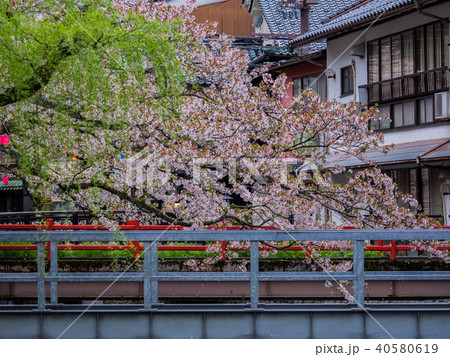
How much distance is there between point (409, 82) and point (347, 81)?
4770mm

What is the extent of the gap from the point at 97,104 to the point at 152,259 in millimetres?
5155

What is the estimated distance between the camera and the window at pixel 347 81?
2797 cm

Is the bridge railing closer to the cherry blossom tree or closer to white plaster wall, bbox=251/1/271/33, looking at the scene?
the cherry blossom tree

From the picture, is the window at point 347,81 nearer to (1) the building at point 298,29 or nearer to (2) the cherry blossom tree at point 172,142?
(1) the building at point 298,29

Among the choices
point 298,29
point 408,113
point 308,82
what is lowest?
point 408,113

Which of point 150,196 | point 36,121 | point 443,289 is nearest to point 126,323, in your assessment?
point 36,121

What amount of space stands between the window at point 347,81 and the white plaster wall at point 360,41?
158 mm

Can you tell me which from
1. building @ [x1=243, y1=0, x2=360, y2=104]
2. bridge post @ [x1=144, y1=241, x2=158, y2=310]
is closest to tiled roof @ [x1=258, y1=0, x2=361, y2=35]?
building @ [x1=243, y1=0, x2=360, y2=104]

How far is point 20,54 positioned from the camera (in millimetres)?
9500

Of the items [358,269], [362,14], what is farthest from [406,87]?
[358,269]

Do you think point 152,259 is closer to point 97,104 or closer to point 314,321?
point 314,321

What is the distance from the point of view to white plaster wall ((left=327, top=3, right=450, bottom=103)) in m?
22.7

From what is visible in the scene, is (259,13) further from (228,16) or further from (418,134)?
(418,134)

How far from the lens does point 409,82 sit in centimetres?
2384
